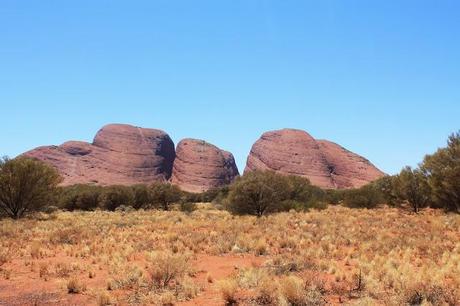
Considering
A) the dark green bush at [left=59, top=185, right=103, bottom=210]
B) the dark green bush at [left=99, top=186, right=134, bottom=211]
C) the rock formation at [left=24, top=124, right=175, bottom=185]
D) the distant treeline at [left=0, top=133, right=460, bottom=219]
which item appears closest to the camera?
the distant treeline at [left=0, top=133, right=460, bottom=219]

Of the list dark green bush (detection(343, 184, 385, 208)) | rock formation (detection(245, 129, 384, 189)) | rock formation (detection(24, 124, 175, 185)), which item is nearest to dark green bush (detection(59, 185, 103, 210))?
dark green bush (detection(343, 184, 385, 208))

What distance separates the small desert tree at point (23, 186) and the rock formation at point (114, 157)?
10218cm

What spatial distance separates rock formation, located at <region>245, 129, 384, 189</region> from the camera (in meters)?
149

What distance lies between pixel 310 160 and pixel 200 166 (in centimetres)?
3488

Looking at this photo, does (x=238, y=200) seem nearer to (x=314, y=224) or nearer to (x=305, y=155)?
(x=314, y=224)

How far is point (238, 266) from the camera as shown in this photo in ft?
46.5

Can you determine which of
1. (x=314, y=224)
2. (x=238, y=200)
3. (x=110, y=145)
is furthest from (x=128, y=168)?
(x=314, y=224)

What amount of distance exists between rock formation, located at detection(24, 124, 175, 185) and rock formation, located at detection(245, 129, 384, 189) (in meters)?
30.9

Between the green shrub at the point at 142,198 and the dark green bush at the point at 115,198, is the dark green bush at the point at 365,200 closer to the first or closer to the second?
the green shrub at the point at 142,198

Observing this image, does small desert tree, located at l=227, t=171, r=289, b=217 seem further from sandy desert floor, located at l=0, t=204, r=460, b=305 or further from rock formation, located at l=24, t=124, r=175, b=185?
rock formation, located at l=24, t=124, r=175, b=185

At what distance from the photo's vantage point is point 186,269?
42.3ft

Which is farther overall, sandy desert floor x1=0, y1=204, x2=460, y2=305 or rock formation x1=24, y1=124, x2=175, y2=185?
rock formation x1=24, y1=124, x2=175, y2=185

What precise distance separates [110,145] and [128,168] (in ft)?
37.2

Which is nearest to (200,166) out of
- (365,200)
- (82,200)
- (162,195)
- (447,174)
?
(162,195)
